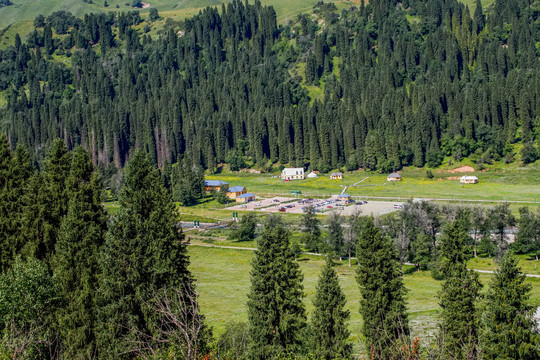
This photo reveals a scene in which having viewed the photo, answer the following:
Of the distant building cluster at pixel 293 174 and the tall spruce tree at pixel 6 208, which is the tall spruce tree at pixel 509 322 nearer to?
the tall spruce tree at pixel 6 208

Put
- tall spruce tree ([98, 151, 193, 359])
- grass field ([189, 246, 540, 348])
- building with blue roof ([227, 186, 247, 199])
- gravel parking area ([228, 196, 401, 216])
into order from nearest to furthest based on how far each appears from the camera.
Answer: tall spruce tree ([98, 151, 193, 359]) < grass field ([189, 246, 540, 348]) < gravel parking area ([228, 196, 401, 216]) < building with blue roof ([227, 186, 247, 199])

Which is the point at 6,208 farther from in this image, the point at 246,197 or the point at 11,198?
the point at 246,197

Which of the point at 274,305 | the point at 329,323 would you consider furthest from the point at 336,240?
the point at 329,323

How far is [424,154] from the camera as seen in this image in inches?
6708

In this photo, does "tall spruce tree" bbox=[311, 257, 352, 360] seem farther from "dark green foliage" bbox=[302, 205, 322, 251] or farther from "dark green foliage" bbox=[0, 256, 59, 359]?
"dark green foliage" bbox=[302, 205, 322, 251]

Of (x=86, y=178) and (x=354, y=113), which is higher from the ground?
(x=354, y=113)

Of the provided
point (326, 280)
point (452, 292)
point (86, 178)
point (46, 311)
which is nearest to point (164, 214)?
point (86, 178)

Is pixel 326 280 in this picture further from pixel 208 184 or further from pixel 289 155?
pixel 289 155

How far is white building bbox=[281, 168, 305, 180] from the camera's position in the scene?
173500 millimetres

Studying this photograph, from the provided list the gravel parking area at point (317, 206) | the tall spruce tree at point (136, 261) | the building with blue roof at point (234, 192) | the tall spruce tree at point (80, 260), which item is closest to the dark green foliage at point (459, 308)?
the tall spruce tree at point (136, 261)

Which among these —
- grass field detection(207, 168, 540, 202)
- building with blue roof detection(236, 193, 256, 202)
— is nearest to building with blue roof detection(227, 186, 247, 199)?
building with blue roof detection(236, 193, 256, 202)

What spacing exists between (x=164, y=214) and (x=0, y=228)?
1483cm

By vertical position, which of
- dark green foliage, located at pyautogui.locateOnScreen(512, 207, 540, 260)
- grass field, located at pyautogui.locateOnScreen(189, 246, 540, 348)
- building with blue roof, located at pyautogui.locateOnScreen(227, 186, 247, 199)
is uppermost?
building with blue roof, located at pyautogui.locateOnScreen(227, 186, 247, 199)

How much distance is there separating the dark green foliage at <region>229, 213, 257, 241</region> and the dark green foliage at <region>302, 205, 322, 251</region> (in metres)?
10.9
